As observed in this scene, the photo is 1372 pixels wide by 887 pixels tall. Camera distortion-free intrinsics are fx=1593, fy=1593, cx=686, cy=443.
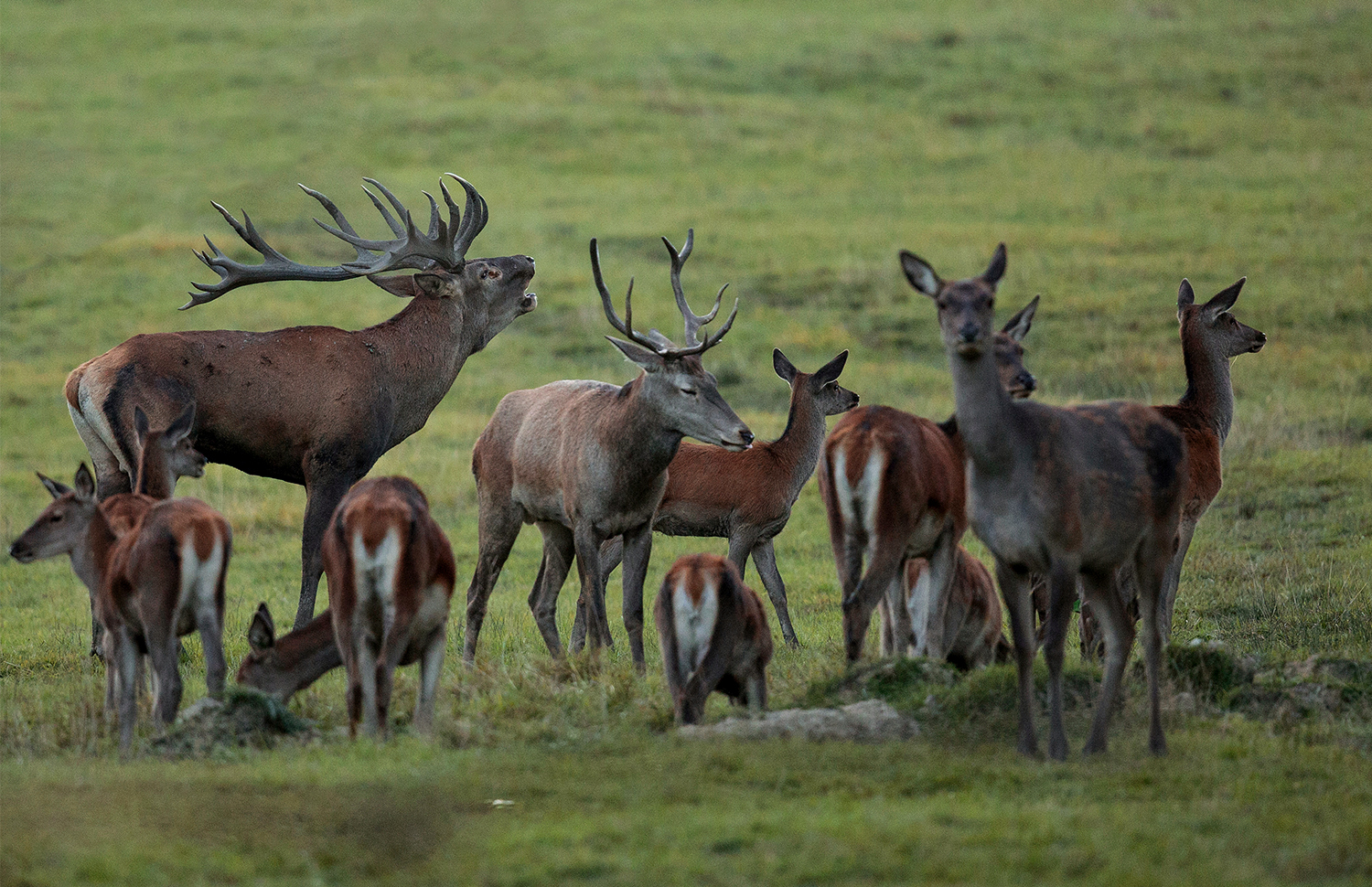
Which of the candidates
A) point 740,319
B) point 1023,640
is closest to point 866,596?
point 1023,640

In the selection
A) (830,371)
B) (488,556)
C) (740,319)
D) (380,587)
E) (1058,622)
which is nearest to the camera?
(1058,622)

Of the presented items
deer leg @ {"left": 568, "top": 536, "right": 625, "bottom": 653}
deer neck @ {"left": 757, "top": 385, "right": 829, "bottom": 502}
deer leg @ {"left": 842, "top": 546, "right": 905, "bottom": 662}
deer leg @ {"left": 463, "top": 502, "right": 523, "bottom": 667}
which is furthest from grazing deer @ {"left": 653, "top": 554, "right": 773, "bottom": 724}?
deer neck @ {"left": 757, "top": 385, "right": 829, "bottom": 502}

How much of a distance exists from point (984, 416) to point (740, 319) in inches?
624

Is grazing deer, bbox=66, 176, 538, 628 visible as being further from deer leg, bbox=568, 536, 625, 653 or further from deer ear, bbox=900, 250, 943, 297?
deer ear, bbox=900, 250, 943, 297

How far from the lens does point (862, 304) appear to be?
23625 millimetres

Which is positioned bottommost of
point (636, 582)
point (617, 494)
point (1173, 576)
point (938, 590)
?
point (1173, 576)

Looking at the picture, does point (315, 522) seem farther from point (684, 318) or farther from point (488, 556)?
point (684, 318)

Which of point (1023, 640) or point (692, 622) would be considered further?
point (692, 622)

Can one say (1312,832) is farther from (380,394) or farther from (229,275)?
(229,275)

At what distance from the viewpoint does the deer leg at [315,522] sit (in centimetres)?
1045

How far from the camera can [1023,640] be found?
24.2ft

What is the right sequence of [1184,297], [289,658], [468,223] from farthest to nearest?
[468,223] → [1184,297] → [289,658]

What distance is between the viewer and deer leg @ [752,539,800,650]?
1116 cm

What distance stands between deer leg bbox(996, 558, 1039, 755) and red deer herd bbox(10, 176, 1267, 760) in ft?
0.04
